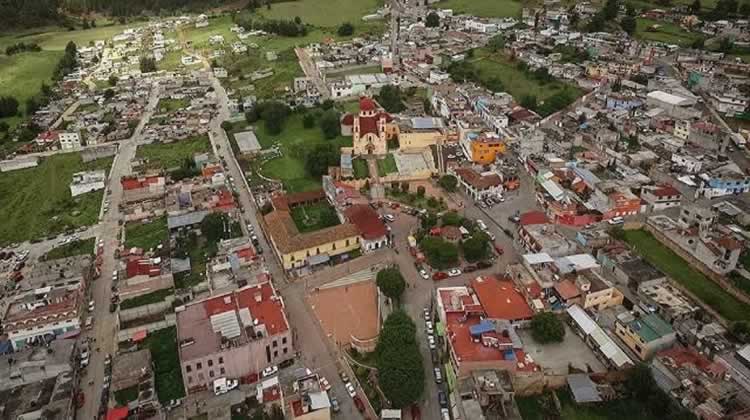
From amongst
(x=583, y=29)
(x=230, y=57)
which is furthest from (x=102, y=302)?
(x=583, y=29)

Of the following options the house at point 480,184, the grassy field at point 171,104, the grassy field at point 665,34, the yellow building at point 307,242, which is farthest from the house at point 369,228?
the grassy field at point 665,34

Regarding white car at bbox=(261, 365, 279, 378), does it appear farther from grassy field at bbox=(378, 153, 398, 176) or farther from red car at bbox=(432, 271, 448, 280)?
grassy field at bbox=(378, 153, 398, 176)

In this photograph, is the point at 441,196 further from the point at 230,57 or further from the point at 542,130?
the point at 230,57

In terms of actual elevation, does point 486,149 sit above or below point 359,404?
above

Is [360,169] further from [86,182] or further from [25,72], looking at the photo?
[25,72]

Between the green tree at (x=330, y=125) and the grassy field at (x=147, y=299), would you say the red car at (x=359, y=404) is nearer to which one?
the grassy field at (x=147, y=299)

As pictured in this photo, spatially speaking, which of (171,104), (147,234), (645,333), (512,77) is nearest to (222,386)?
(147,234)
